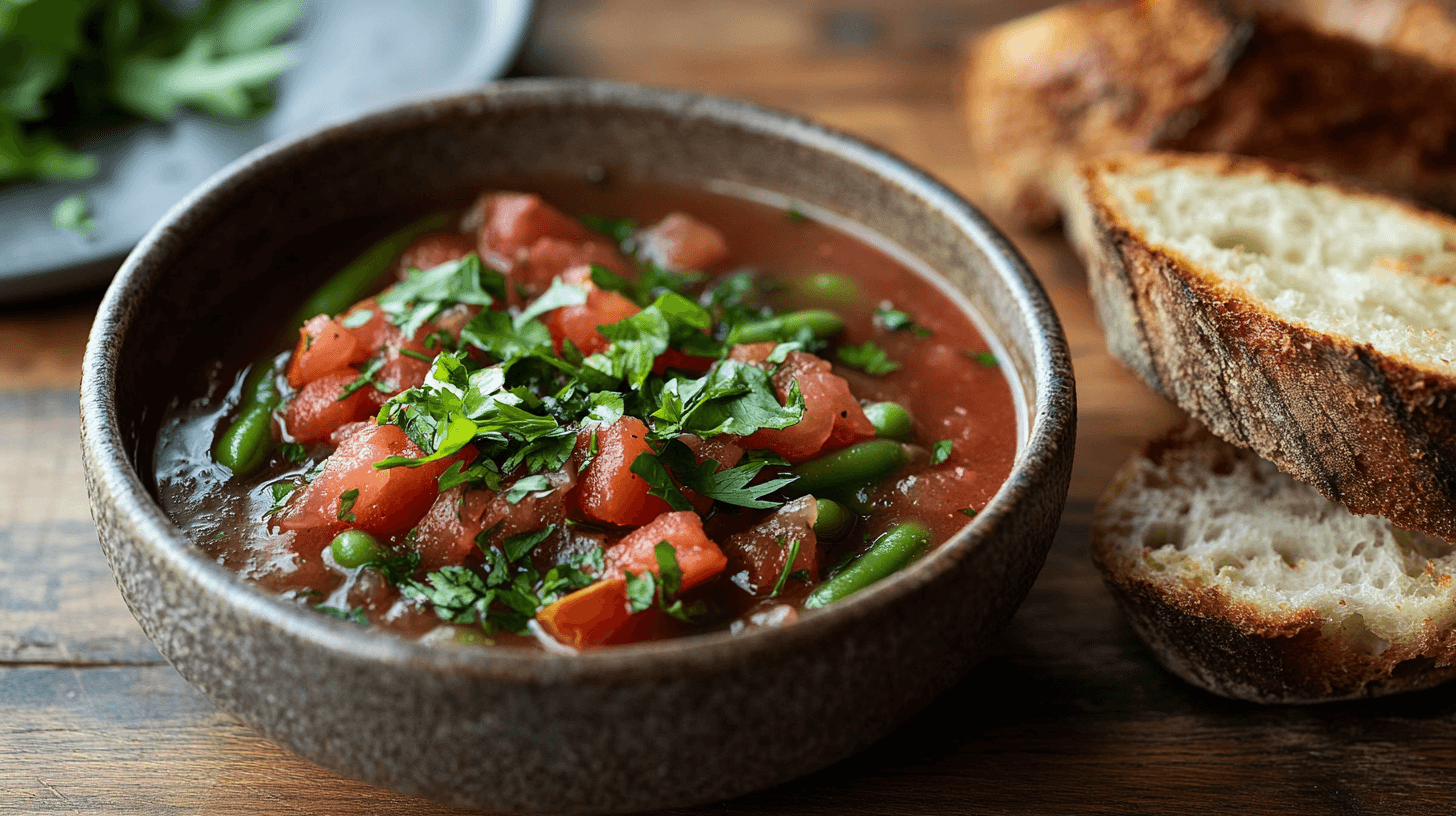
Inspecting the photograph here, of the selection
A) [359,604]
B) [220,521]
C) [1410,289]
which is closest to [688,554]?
[359,604]

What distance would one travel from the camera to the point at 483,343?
2.88m

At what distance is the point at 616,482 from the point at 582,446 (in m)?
0.14

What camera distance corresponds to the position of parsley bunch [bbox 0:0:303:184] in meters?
4.22

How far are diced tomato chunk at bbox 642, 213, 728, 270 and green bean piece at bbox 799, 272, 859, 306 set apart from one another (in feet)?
0.90

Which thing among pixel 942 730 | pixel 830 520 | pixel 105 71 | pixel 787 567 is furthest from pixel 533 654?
pixel 105 71

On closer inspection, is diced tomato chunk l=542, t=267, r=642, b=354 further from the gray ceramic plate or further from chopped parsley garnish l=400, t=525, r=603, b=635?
the gray ceramic plate

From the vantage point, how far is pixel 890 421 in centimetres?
281

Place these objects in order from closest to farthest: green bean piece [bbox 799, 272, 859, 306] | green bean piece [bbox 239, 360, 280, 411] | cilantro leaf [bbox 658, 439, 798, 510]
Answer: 1. cilantro leaf [bbox 658, 439, 798, 510]
2. green bean piece [bbox 239, 360, 280, 411]
3. green bean piece [bbox 799, 272, 859, 306]

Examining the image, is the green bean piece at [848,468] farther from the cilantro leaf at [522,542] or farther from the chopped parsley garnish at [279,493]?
the chopped parsley garnish at [279,493]

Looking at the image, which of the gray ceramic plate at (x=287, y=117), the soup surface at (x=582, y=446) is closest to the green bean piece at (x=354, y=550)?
the soup surface at (x=582, y=446)

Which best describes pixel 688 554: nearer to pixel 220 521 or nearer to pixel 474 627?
pixel 474 627

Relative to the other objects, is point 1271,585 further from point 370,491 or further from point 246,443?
point 246,443

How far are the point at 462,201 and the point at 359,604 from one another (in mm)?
1605

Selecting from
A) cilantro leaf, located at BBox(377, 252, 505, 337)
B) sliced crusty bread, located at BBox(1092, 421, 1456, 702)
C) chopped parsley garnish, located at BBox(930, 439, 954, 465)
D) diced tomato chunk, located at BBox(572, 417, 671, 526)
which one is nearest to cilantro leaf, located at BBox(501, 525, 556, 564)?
diced tomato chunk, located at BBox(572, 417, 671, 526)
